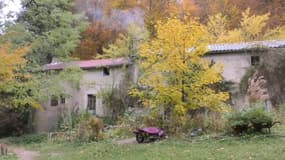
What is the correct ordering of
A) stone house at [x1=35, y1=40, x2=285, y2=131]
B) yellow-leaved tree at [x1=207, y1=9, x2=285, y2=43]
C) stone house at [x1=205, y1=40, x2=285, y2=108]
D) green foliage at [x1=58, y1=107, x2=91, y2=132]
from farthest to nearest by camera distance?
yellow-leaved tree at [x1=207, y1=9, x2=285, y2=43] < green foliage at [x1=58, y1=107, x2=91, y2=132] < stone house at [x1=35, y1=40, x2=285, y2=131] < stone house at [x1=205, y1=40, x2=285, y2=108]

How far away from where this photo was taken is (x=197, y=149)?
13.4m

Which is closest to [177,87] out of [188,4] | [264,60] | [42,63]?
[264,60]

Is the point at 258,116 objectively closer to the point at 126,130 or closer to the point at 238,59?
the point at 126,130

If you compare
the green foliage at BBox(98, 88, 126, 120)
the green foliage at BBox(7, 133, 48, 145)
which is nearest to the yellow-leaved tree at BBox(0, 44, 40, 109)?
the green foliage at BBox(7, 133, 48, 145)

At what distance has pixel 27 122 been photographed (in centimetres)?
2948

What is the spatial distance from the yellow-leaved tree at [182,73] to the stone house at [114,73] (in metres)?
6.20

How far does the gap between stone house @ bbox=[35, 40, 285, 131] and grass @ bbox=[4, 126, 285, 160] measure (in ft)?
27.1

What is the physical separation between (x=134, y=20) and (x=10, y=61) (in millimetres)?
18595

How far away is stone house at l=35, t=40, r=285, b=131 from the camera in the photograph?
2375 centimetres

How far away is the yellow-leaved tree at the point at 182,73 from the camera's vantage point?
17.4 meters

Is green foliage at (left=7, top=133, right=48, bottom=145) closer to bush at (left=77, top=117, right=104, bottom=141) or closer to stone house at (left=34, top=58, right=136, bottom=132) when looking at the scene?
stone house at (left=34, top=58, right=136, bottom=132)

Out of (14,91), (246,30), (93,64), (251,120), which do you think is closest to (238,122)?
(251,120)

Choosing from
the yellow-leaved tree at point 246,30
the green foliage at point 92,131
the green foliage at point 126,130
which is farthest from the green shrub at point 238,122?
the yellow-leaved tree at point 246,30

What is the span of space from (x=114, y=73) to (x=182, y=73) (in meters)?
11.5
